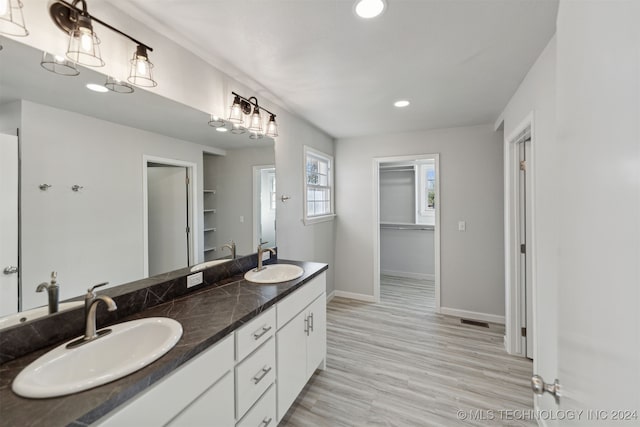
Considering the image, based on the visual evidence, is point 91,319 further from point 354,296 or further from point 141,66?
point 354,296

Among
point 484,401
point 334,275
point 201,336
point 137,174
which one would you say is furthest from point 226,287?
point 334,275

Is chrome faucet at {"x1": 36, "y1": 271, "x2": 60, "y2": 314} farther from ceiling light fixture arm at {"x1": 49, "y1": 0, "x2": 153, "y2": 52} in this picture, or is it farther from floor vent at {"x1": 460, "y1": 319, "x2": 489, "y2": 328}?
floor vent at {"x1": 460, "y1": 319, "x2": 489, "y2": 328}

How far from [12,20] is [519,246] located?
11.2ft

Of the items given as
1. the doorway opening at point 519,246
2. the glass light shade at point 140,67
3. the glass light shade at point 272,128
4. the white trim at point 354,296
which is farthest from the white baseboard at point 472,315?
the glass light shade at point 140,67

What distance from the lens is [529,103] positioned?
6.15 feet

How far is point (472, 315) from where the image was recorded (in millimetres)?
3256

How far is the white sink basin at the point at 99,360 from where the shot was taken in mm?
769

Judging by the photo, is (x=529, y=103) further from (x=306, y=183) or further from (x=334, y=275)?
(x=334, y=275)

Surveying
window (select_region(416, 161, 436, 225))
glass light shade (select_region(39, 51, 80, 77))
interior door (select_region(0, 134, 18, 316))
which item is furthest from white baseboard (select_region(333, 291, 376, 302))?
glass light shade (select_region(39, 51, 80, 77))

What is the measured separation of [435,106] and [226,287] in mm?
2477

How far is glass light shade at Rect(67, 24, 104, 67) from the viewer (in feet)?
3.53

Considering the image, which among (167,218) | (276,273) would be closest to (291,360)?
(276,273)

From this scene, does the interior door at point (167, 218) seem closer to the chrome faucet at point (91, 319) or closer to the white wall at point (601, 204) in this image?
the chrome faucet at point (91, 319)

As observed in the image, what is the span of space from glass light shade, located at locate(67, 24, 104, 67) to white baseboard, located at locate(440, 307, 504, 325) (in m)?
3.93
